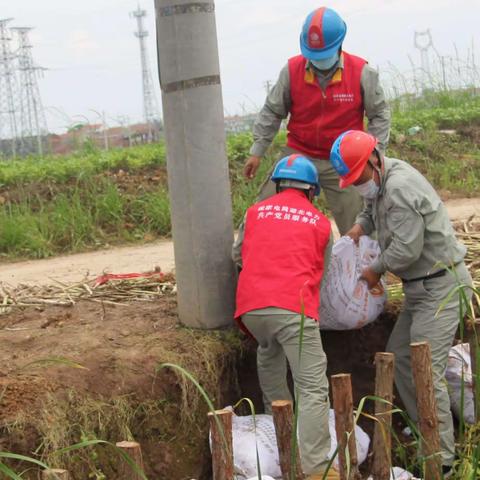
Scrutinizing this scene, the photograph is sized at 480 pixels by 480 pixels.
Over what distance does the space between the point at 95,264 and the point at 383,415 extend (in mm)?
5089

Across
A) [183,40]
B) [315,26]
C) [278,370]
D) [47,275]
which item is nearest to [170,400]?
[278,370]

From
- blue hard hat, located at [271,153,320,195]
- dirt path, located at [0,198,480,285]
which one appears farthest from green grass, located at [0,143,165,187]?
blue hard hat, located at [271,153,320,195]

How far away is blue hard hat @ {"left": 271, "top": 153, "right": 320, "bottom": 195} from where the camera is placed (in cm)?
517

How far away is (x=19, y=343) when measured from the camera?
17.2ft

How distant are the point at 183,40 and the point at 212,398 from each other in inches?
78.2

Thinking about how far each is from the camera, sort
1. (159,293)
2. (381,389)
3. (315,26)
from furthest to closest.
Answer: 1. (159,293)
2. (315,26)
3. (381,389)

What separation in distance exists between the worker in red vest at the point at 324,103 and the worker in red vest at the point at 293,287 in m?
0.74

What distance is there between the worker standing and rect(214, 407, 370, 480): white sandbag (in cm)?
56

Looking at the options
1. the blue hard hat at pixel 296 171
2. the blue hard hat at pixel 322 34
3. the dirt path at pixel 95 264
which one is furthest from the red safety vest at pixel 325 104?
the dirt path at pixel 95 264

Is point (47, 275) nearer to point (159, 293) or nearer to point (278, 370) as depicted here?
point (159, 293)

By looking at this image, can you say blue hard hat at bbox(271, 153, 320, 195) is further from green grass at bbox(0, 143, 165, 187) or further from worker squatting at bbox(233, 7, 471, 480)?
green grass at bbox(0, 143, 165, 187)

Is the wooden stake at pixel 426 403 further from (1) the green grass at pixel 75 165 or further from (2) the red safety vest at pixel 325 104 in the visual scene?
(1) the green grass at pixel 75 165

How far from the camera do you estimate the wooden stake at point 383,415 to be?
3.66 metres

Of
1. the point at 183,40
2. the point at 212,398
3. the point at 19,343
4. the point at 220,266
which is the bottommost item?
the point at 212,398
